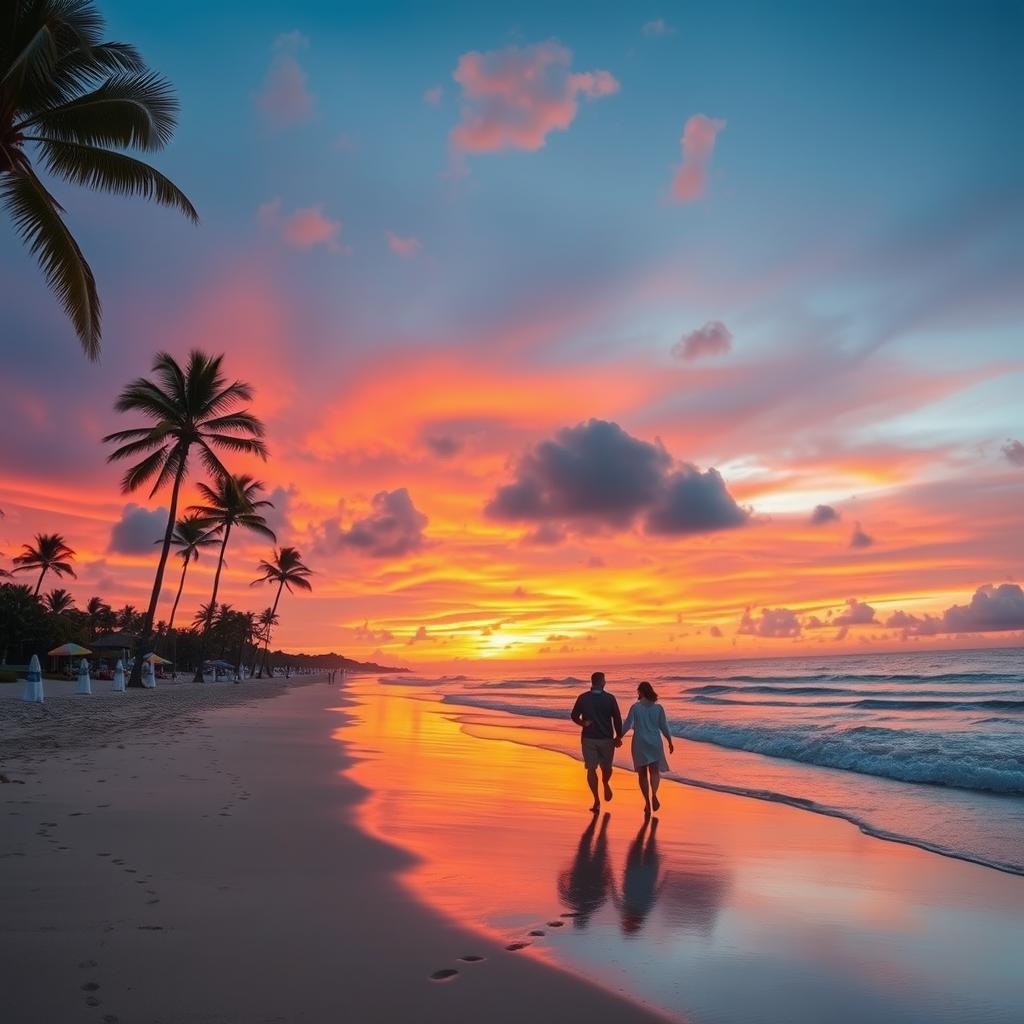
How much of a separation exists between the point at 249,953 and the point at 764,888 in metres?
4.42

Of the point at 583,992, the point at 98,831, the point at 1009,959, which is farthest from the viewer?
the point at 98,831

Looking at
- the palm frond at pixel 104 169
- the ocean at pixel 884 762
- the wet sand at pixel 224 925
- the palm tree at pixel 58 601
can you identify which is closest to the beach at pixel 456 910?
the wet sand at pixel 224 925

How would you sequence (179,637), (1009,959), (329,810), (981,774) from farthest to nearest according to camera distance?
(179,637) < (981,774) < (329,810) < (1009,959)

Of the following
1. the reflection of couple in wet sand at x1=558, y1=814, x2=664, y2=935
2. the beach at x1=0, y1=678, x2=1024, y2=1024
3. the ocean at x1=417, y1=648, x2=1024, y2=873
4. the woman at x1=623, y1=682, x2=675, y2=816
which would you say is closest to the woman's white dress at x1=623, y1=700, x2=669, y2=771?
the woman at x1=623, y1=682, x2=675, y2=816

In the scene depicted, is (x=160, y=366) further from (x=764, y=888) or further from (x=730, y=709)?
(x=764, y=888)

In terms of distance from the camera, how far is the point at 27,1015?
10.4ft

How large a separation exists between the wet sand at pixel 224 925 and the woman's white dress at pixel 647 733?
400 cm

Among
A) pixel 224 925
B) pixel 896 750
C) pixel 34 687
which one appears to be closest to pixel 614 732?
pixel 224 925

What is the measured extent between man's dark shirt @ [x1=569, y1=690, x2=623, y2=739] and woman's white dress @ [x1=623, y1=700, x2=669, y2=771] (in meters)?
0.20

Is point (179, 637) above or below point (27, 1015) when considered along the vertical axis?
above

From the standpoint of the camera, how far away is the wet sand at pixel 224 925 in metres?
3.51

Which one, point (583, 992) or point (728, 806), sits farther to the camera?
point (728, 806)

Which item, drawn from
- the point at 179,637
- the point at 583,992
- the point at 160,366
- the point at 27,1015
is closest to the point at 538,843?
the point at 583,992

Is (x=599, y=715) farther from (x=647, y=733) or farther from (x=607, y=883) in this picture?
(x=607, y=883)
